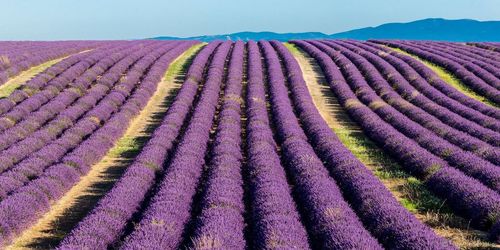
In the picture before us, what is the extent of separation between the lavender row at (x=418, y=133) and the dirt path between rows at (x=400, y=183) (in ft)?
3.57

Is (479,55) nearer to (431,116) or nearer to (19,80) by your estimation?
(431,116)

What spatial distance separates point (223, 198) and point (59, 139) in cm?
743

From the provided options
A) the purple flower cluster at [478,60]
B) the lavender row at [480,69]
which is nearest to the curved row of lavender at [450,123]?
the lavender row at [480,69]

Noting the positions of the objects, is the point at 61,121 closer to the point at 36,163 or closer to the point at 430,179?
the point at 36,163

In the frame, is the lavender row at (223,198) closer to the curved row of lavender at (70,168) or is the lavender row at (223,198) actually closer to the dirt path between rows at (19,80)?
the curved row of lavender at (70,168)

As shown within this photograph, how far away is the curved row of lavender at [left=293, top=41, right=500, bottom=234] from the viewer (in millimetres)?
8312

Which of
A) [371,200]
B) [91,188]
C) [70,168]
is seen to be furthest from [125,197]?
[371,200]

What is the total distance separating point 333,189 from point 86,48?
34931 mm

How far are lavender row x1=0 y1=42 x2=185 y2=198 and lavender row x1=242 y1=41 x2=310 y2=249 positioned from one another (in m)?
5.22

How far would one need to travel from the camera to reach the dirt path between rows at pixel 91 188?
8523 millimetres

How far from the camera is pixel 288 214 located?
805 cm

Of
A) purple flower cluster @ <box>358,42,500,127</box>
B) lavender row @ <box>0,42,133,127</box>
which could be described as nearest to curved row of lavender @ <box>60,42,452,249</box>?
purple flower cluster @ <box>358,42,500,127</box>

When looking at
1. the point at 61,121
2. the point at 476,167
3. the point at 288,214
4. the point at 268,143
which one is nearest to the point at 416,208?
the point at 476,167

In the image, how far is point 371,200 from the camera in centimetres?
858
